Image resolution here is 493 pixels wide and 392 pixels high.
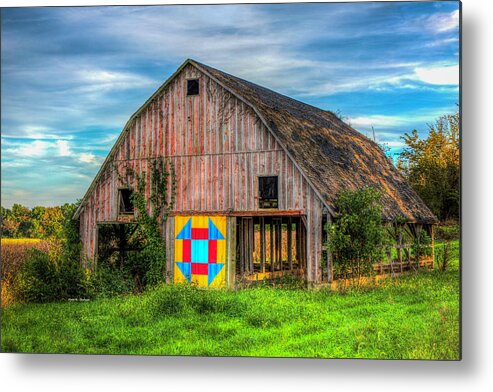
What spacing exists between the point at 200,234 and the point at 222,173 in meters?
1.45

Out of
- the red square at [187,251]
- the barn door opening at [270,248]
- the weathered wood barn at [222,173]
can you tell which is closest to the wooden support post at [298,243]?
the barn door opening at [270,248]

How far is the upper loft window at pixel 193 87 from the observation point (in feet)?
51.6

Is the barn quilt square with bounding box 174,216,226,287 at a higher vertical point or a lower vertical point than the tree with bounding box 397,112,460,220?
lower

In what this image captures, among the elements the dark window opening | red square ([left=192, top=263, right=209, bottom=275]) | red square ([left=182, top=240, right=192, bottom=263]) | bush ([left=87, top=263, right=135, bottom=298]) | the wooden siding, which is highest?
the wooden siding

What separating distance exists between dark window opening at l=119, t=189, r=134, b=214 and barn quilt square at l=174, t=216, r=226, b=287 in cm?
171

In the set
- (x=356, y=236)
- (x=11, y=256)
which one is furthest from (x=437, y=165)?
(x=11, y=256)

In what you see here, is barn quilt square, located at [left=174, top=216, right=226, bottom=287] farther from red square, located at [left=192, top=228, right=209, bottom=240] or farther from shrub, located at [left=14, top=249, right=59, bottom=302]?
shrub, located at [left=14, top=249, right=59, bottom=302]

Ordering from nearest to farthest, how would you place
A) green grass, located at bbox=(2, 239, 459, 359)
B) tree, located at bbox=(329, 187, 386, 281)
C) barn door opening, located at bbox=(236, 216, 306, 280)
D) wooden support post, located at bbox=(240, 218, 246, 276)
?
green grass, located at bbox=(2, 239, 459, 359)
tree, located at bbox=(329, 187, 386, 281)
wooden support post, located at bbox=(240, 218, 246, 276)
barn door opening, located at bbox=(236, 216, 306, 280)

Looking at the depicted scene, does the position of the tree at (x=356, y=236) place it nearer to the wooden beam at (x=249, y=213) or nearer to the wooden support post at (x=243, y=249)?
A: the wooden beam at (x=249, y=213)

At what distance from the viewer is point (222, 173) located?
1570 centimetres

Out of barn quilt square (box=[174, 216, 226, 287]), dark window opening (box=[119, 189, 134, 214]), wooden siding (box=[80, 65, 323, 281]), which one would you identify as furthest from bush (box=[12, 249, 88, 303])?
wooden siding (box=[80, 65, 323, 281])

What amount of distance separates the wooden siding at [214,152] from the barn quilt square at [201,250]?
32 cm

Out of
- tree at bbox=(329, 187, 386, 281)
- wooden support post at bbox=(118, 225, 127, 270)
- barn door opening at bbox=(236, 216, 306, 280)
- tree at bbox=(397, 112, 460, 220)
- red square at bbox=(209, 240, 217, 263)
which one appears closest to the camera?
tree at bbox=(397, 112, 460, 220)

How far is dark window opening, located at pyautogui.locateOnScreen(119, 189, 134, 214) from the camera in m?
17.1
